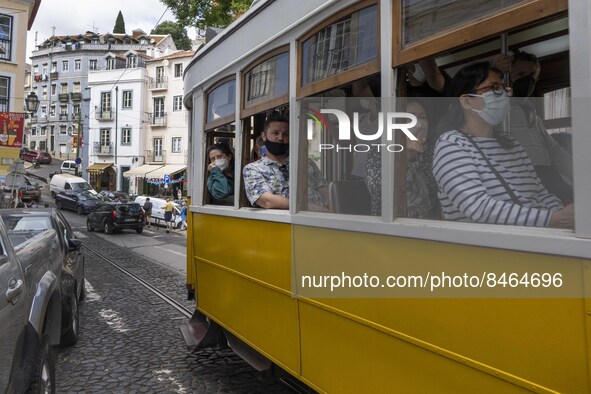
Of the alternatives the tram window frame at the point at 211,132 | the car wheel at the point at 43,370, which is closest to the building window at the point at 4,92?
the tram window frame at the point at 211,132

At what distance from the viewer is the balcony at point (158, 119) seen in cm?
4180

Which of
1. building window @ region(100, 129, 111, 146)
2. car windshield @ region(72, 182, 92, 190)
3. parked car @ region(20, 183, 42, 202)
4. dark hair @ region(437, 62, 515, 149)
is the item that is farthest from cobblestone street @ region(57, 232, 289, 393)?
building window @ region(100, 129, 111, 146)

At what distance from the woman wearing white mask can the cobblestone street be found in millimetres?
1629

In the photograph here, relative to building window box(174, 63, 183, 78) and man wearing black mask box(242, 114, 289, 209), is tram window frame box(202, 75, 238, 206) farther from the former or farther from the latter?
building window box(174, 63, 183, 78)

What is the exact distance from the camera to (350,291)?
2.22 meters

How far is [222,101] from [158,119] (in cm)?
4039

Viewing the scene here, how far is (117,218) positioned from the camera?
65.4ft

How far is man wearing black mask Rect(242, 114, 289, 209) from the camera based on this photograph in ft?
10.2

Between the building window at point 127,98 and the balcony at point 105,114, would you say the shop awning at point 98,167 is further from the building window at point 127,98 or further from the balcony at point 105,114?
the building window at point 127,98

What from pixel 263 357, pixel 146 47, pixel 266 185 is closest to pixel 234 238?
pixel 266 185

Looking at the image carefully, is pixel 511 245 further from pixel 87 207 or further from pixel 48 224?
pixel 87 207

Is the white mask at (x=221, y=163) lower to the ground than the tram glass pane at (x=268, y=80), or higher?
lower

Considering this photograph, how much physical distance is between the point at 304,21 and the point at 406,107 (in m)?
0.88

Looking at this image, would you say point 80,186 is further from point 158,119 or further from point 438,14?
point 438,14
